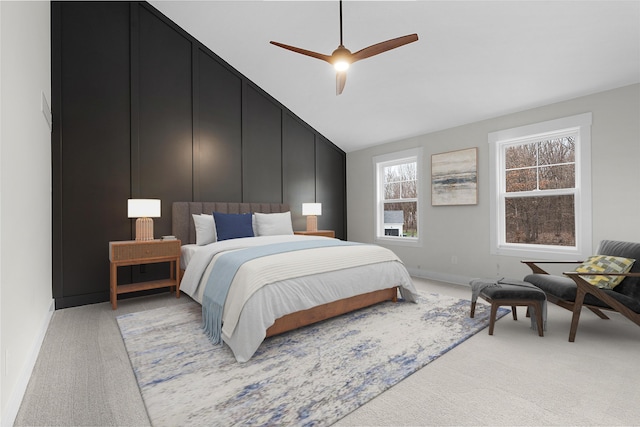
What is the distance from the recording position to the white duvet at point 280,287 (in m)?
2.19

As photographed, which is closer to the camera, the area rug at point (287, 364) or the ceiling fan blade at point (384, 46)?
the area rug at point (287, 364)

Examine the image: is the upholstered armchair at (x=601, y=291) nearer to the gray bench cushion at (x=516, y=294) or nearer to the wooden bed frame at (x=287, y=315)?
the gray bench cushion at (x=516, y=294)

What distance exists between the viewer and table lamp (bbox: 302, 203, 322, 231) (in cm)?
546

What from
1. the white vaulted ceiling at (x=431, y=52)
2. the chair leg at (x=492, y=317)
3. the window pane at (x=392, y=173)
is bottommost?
the chair leg at (x=492, y=317)

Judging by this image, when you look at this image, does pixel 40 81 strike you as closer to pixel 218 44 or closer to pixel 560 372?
pixel 218 44

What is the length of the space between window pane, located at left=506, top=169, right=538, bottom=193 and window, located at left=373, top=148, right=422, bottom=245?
1.33 metres

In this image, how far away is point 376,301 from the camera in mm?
3281

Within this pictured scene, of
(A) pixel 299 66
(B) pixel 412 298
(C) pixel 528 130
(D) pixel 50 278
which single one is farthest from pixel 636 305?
(D) pixel 50 278

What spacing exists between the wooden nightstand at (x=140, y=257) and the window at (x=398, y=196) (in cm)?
363

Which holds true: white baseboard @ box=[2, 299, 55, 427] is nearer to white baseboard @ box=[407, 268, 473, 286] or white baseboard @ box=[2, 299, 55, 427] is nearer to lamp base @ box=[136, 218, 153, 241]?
lamp base @ box=[136, 218, 153, 241]

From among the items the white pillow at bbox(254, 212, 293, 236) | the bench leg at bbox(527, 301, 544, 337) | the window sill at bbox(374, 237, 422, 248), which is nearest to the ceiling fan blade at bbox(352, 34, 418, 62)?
the bench leg at bbox(527, 301, 544, 337)

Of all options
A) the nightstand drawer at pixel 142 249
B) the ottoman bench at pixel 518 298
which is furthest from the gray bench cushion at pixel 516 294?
the nightstand drawer at pixel 142 249

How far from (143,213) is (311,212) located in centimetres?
274

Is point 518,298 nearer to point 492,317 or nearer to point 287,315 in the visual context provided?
point 492,317
